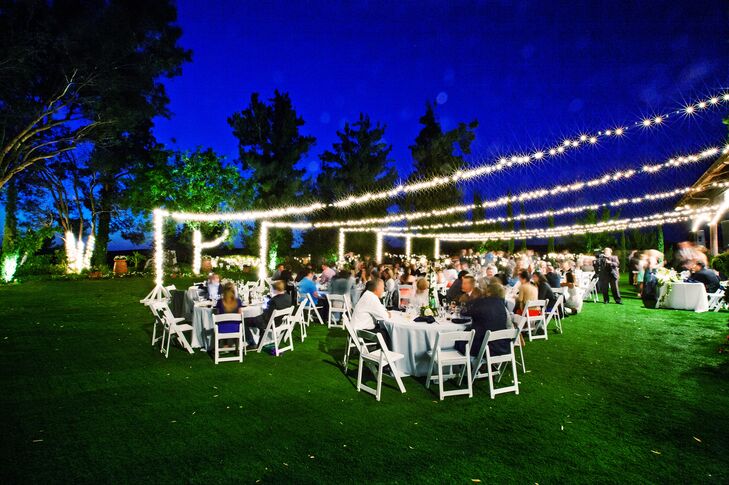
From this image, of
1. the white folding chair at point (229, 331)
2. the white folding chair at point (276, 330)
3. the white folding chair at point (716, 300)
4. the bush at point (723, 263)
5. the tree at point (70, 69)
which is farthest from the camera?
the tree at point (70, 69)

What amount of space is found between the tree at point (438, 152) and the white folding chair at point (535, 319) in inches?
913

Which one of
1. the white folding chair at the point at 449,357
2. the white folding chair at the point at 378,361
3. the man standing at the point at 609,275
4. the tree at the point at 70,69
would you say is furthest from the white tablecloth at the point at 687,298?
the tree at the point at 70,69

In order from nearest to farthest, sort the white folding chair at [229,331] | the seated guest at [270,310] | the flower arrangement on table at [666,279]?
1. the white folding chair at [229,331]
2. the seated guest at [270,310]
3. the flower arrangement on table at [666,279]

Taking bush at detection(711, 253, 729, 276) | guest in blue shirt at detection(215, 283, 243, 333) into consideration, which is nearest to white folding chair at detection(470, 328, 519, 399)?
bush at detection(711, 253, 729, 276)

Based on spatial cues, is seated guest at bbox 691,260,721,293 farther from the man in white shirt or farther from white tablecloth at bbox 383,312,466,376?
the man in white shirt

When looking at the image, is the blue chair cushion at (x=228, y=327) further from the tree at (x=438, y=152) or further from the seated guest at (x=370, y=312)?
the tree at (x=438, y=152)

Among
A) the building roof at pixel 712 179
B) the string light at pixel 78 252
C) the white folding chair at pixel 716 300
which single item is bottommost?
the white folding chair at pixel 716 300

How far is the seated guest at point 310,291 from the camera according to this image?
29.8 feet

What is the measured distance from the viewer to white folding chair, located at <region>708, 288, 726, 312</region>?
10025 millimetres

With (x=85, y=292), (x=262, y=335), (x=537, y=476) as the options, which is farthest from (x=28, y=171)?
(x=537, y=476)

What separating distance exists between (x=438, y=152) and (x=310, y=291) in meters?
23.3

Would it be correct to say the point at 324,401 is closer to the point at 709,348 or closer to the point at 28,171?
A: the point at 709,348

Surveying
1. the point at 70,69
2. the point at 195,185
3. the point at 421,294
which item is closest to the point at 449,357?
the point at 421,294

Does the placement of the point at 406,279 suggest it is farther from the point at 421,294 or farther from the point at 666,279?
the point at 666,279
